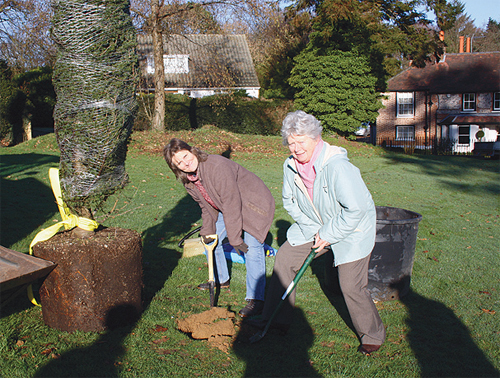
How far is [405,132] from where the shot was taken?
33688 mm

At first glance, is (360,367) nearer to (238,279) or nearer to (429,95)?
(238,279)

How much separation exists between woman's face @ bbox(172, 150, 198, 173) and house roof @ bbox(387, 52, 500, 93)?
32.5m

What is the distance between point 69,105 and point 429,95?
33496 mm

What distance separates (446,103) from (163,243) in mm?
31578

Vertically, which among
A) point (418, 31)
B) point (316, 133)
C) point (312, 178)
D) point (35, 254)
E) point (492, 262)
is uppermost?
point (418, 31)

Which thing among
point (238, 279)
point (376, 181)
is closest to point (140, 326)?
point (238, 279)

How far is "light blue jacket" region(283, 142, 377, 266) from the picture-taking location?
3.03 metres

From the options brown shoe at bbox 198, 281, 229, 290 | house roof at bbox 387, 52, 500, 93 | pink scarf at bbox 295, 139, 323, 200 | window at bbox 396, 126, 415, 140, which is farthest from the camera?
window at bbox 396, 126, 415, 140

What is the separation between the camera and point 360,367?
10.5 feet

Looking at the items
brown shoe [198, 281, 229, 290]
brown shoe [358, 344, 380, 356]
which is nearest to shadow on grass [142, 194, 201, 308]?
brown shoe [198, 281, 229, 290]

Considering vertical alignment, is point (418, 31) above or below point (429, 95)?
above

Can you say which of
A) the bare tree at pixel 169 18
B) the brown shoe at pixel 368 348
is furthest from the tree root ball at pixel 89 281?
the bare tree at pixel 169 18

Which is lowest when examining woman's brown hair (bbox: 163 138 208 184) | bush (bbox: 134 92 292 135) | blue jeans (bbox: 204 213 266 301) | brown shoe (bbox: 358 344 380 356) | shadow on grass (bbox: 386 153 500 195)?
shadow on grass (bbox: 386 153 500 195)

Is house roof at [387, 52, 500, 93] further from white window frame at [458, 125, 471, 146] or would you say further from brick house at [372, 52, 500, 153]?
white window frame at [458, 125, 471, 146]
